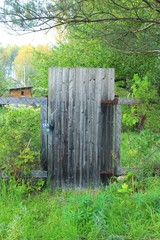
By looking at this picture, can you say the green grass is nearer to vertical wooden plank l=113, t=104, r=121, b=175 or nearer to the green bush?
the green bush

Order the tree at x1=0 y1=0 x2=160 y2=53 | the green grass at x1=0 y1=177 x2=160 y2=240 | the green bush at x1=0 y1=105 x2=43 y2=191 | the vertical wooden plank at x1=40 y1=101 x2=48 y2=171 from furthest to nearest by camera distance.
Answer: the vertical wooden plank at x1=40 y1=101 x2=48 y2=171
the green bush at x1=0 y1=105 x2=43 y2=191
the tree at x1=0 y1=0 x2=160 y2=53
the green grass at x1=0 y1=177 x2=160 y2=240

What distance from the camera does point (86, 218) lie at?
10.2 feet

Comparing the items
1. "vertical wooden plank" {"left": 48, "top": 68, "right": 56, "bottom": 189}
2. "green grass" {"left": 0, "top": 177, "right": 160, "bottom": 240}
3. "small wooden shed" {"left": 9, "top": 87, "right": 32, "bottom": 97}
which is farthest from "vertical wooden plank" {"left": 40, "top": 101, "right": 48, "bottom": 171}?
"small wooden shed" {"left": 9, "top": 87, "right": 32, "bottom": 97}

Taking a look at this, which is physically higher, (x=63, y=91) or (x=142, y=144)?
(x=63, y=91)

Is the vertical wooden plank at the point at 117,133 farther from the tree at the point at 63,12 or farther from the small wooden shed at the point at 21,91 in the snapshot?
the small wooden shed at the point at 21,91

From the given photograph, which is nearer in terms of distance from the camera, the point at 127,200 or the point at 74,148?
the point at 127,200

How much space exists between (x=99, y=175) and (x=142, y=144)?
3.02ft

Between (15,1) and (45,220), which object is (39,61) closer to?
(15,1)

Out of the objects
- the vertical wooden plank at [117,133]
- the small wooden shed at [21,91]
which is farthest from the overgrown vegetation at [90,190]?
the small wooden shed at [21,91]

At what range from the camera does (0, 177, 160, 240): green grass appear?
115 inches

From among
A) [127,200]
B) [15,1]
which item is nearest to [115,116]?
[127,200]

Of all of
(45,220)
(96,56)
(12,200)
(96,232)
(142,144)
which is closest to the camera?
(96,232)

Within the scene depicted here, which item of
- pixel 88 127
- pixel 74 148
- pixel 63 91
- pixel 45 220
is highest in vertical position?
pixel 63 91

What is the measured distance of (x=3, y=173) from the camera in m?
4.28
